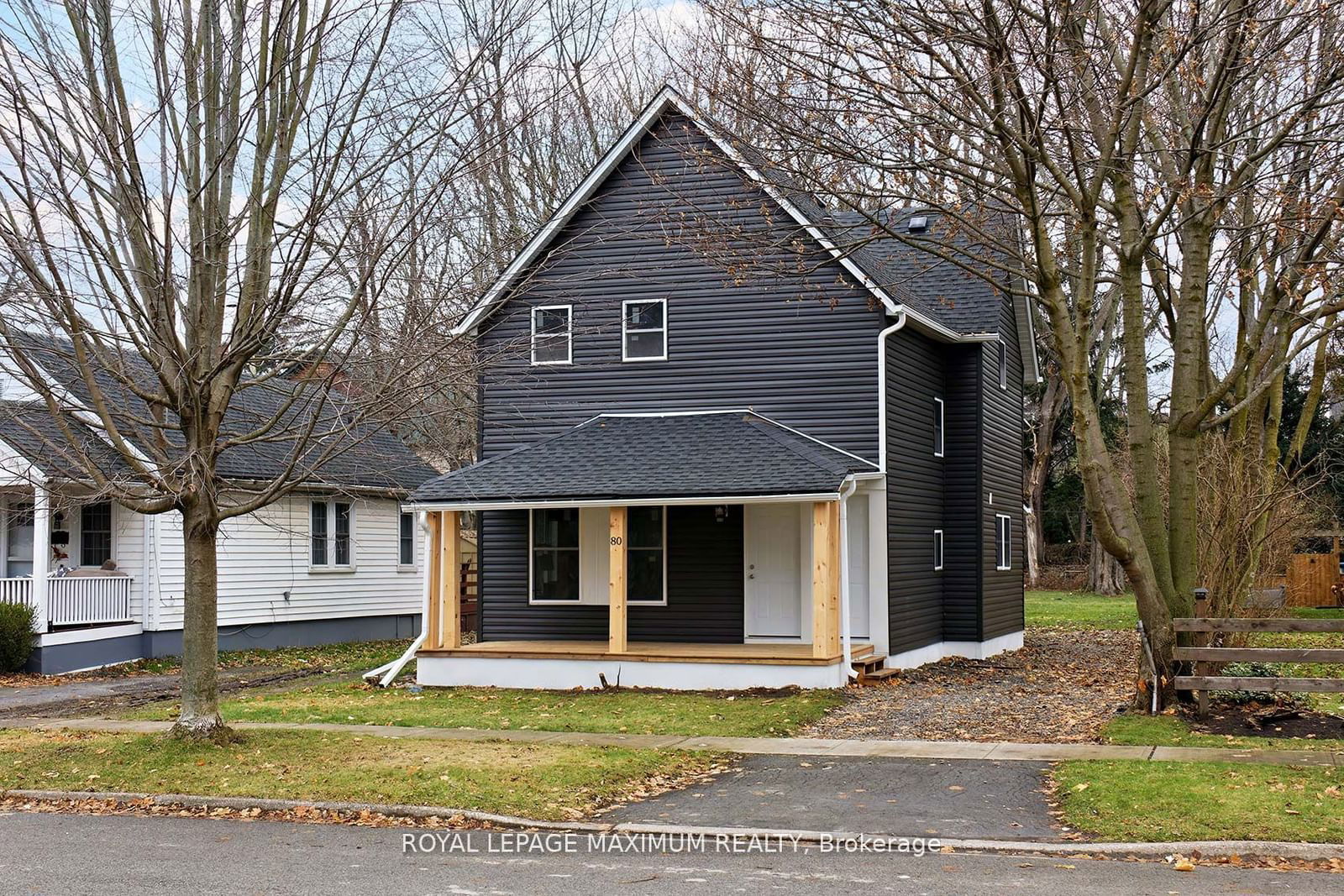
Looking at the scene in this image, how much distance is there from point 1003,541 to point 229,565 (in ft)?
49.0

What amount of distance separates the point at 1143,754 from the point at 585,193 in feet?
41.1

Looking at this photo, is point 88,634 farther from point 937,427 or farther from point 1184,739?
point 1184,739

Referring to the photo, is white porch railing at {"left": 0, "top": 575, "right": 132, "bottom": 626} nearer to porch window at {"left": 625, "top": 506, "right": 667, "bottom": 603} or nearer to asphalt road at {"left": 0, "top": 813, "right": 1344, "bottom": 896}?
porch window at {"left": 625, "top": 506, "right": 667, "bottom": 603}

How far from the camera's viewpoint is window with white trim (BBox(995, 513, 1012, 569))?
82.6 feet

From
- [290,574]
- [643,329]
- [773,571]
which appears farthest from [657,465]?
[290,574]

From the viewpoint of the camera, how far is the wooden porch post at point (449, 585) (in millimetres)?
19656

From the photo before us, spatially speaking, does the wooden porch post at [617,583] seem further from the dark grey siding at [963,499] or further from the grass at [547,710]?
the dark grey siding at [963,499]

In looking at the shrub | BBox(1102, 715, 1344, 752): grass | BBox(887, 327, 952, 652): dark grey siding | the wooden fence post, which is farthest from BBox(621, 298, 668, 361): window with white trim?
the shrub

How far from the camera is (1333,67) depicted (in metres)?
14.1

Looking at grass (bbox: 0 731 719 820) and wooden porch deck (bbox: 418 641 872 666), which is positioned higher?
wooden porch deck (bbox: 418 641 872 666)

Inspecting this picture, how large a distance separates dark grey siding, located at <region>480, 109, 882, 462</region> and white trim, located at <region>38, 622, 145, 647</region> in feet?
25.1

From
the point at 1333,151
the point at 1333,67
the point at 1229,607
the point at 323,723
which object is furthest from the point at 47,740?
the point at 1333,151

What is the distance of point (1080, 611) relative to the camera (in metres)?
38.0

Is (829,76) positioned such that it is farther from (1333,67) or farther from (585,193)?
(585,193)
